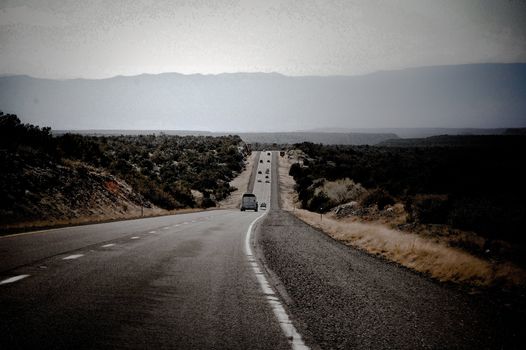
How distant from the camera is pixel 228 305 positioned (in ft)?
19.2

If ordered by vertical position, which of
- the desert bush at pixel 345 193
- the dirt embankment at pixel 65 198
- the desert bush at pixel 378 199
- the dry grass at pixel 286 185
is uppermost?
the dirt embankment at pixel 65 198

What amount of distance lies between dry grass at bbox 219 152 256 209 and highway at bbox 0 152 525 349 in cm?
5778

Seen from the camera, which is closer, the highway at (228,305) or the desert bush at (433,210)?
the highway at (228,305)

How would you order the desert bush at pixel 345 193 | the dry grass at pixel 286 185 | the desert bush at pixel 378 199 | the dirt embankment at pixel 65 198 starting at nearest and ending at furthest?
the dirt embankment at pixel 65 198 → the desert bush at pixel 378 199 → the desert bush at pixel 345 193 → the dry grass at pixel 286 185

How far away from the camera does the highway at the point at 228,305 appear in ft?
14.5

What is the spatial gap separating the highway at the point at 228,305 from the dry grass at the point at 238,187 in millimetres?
57780

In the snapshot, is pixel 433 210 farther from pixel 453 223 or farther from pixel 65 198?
pixel 65 198

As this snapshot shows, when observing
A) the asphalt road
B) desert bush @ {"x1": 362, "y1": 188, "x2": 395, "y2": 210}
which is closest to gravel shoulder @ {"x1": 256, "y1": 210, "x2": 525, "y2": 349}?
the asphalt road

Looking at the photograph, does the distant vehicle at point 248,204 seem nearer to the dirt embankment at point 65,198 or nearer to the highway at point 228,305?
the dirt embankment at point 65,198

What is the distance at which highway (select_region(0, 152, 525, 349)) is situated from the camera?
4.43 meters

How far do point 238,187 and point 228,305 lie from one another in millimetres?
82721

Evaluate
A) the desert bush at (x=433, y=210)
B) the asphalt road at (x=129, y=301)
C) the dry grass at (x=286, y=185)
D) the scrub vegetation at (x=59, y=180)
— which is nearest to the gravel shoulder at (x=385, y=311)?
the asphalt road at (x=129, y=301)

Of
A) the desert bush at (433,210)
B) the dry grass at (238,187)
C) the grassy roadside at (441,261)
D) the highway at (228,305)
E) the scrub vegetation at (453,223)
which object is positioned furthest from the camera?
the dry grass at (238,187)

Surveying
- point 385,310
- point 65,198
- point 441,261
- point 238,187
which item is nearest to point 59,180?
point 65,198
